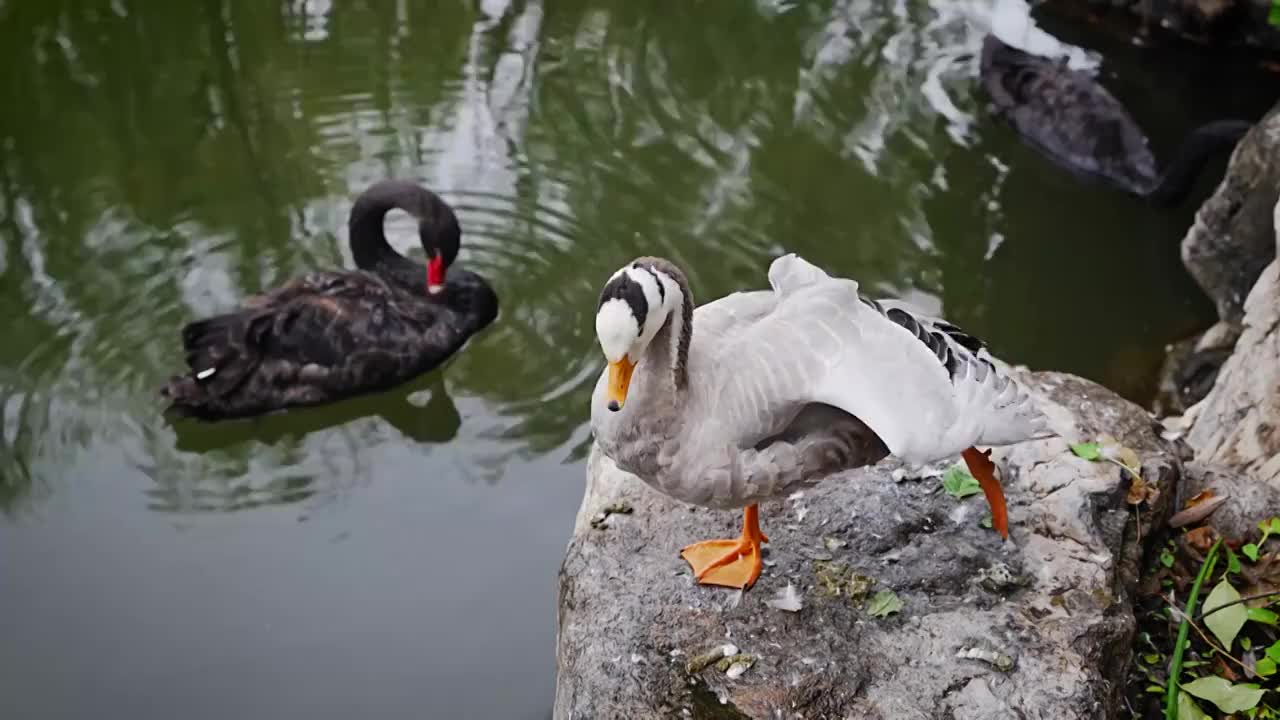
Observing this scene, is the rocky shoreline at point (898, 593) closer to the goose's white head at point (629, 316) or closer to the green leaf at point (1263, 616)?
the green leaf at point (1263, 616)

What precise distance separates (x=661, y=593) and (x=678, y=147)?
348cm

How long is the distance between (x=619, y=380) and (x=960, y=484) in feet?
3.73

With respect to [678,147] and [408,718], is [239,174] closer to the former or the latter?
[678,147]

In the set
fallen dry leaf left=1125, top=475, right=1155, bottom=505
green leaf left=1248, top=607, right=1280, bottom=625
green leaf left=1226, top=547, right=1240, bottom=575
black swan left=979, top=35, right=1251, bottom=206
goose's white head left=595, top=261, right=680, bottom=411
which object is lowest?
black swan left=979, top=35, right=1251, bottom=206

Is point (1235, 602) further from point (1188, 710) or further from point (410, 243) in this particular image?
point (410, 243)

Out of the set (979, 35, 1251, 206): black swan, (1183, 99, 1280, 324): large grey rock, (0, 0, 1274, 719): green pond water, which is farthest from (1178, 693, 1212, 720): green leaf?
(979, 35, 1251, 206): black swan

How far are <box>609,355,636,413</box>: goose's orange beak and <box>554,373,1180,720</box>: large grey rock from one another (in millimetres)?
679

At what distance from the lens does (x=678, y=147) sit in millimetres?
5723

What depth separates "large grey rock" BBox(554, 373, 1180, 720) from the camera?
2.43m

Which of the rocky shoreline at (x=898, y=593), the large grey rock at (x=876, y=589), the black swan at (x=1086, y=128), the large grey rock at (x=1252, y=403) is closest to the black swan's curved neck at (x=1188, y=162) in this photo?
the black swan at (x=1086, y=128)

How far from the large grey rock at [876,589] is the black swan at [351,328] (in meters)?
1.56

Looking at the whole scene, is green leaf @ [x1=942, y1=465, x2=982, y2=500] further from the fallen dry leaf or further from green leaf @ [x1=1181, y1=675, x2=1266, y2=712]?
green leaf @ [x1=1181, y1=675, x2=1266, y2=712]

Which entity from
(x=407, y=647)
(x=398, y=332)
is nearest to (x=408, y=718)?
(x=407, y=647)

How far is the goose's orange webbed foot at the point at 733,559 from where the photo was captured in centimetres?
265
